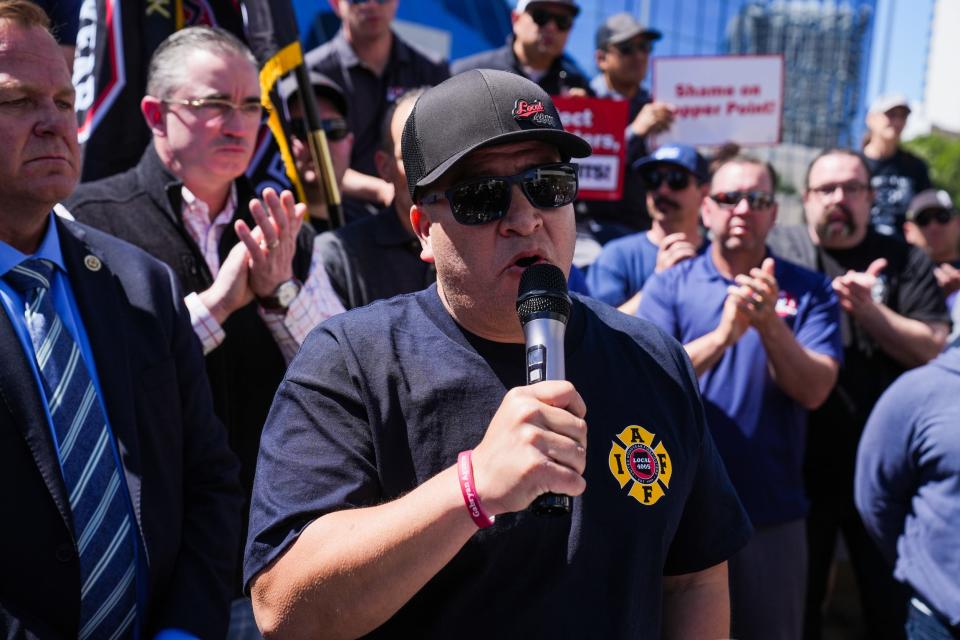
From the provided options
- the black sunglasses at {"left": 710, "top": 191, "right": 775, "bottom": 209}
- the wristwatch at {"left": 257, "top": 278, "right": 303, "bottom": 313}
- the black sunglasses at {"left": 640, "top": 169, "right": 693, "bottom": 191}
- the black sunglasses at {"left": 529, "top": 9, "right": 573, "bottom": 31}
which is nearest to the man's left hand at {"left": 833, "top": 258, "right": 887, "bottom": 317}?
the black sunglasses at {"left": 710, "top": 191, "right": 775, "bottom": 209}

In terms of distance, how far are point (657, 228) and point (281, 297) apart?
2490 mm

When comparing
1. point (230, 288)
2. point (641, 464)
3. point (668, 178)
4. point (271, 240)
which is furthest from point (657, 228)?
point (641, 464)

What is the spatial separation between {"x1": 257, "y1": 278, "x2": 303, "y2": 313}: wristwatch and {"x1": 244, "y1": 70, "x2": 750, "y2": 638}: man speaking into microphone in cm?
127

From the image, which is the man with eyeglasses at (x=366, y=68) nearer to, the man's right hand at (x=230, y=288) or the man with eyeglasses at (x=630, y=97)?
the man with eyeglasses at (x=630, y=97)

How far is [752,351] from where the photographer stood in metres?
4.24

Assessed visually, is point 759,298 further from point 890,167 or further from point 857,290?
point 890,167

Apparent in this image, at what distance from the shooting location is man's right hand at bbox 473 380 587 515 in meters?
1.49

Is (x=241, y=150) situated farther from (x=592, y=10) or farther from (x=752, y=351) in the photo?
(x=592, y=10)

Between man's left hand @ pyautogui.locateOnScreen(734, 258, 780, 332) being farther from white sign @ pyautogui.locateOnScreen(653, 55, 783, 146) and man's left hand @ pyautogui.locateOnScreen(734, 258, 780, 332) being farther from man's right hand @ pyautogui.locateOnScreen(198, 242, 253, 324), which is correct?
white sign @ pyautogui.locateOnScreen(653, 55, 783, 146)

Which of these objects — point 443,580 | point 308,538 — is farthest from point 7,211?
point 443,580

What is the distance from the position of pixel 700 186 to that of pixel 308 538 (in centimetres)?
405

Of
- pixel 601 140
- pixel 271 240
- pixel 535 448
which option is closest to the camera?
pixel 535 448

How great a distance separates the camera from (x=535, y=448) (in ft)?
4.88

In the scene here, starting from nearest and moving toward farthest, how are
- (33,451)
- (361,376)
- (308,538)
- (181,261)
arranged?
(308,538) < (361,376) < (33,451) < (181,261)
